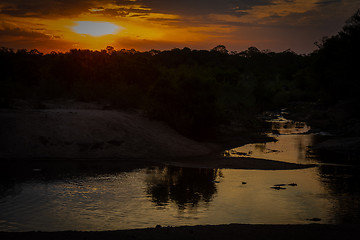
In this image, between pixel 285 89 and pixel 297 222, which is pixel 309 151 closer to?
pixel 297 222

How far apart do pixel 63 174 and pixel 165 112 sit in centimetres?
1567

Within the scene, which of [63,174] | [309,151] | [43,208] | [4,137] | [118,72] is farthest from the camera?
[118,72]

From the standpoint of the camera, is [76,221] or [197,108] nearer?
[76,221]

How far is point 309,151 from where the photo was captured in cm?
3241

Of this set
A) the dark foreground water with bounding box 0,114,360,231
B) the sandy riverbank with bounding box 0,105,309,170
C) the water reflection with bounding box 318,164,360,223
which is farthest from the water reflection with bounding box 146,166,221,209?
the water reflection with bounding box 318,164,360,223

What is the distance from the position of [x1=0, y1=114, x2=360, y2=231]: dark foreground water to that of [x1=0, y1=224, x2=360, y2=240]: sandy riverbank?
4.34 ft

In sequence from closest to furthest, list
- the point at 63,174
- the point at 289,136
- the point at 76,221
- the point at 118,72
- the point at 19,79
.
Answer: the point at 76,221 → the point at 63,174 → the point at 289,136 → the point at 19,79 → the point at 118,72

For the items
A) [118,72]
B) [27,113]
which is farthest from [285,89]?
[27,113]

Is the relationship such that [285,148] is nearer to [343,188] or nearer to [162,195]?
[343,188]

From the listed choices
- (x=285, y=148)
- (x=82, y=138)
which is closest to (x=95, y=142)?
(x=82, y=138)

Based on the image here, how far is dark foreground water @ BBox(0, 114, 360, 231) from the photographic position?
14.4m

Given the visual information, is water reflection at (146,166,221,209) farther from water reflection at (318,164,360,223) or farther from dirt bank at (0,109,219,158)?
water reflection at (318,164,360,223)

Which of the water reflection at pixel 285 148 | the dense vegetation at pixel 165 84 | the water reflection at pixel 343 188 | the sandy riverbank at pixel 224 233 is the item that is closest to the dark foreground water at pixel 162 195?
the water reflection at pixel 343 188

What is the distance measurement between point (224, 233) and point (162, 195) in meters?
6.00
